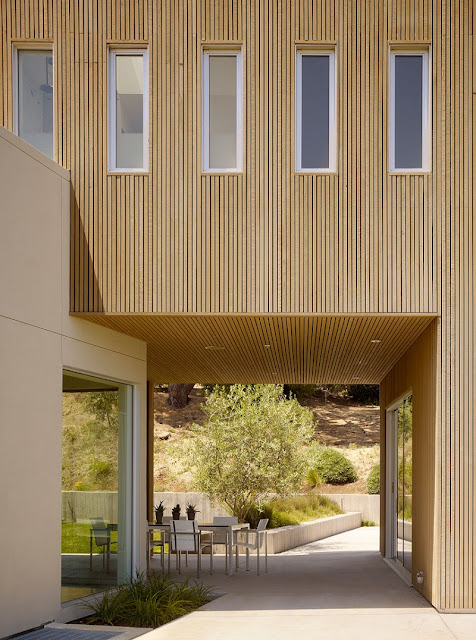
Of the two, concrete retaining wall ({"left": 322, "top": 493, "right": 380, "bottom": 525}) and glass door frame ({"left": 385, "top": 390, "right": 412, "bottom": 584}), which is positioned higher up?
glass door frame ({"left": 385, "top": 390, "right": 412, "bottom": 584})

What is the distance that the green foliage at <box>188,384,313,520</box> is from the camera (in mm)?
22547

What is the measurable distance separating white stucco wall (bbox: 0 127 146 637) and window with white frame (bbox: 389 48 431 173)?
377 cm

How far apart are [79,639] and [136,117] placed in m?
5.73

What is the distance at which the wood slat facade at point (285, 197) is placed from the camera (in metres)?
10.4

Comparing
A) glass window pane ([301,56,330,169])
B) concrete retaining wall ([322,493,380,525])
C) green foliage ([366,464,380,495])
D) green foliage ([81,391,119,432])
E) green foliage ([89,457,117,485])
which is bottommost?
concrete retaining wall ([322,493,380,525])

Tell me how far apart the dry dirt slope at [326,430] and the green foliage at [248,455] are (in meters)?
10.2

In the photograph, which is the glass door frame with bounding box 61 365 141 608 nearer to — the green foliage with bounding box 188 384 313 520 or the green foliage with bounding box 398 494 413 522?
the green foliage with bounding box 398 494 413 522

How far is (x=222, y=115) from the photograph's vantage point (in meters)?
10.8

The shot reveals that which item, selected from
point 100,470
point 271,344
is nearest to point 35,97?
point 100,470

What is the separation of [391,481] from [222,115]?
915 centimetres

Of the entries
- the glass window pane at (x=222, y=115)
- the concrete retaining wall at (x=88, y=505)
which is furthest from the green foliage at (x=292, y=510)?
the glass window pane at (x=222, y=115)

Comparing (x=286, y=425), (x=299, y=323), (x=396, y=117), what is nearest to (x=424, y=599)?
(x=299, y=323)

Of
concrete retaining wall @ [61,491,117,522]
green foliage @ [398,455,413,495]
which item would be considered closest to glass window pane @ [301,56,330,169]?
concrete retaining wall @ [61,491,117,522]

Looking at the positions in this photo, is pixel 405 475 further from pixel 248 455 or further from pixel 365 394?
pixel 365 394
